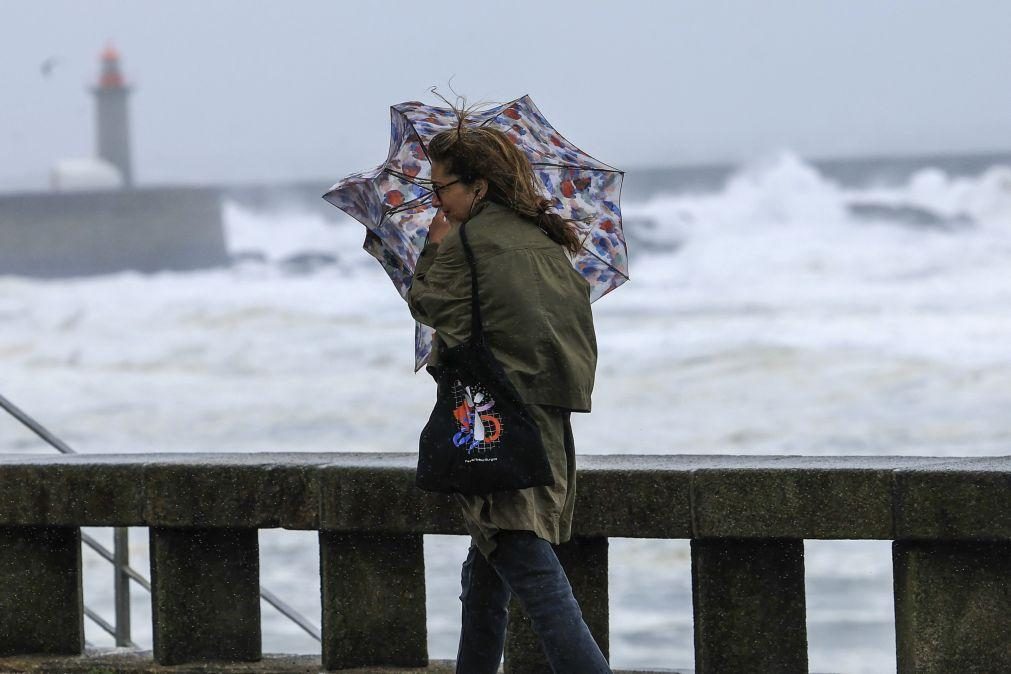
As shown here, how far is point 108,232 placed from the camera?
70188mm

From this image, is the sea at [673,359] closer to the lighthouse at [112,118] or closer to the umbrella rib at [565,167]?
the umbrella rib at [565,167]

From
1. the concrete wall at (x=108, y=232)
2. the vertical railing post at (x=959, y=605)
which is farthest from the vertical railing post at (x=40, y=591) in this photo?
the concrete wall at (x=108, y=232)

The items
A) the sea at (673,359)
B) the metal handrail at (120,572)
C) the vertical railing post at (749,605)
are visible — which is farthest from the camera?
the sea at (673,359)

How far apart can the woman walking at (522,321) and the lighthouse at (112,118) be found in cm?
9871

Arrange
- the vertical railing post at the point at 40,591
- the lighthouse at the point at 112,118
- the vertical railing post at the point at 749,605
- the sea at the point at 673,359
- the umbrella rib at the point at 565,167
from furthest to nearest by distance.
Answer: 1. the lighthouse at the point at 112,118
2. the sea at the point at 673,359
3. the vertical railing post at the point at 40,591
4. the vertical railing post at the point at 749,605
5. the umbrella rib at the point at 565,167

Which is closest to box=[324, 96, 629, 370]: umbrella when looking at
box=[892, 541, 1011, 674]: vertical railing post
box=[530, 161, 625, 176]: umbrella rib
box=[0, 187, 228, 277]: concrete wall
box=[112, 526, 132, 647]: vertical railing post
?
box=[530, 161, 625, 176]: umbrella rib

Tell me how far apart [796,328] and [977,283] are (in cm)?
579

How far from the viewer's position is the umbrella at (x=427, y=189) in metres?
3.11

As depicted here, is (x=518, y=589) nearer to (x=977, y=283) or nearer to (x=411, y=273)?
(x=411, y=273)

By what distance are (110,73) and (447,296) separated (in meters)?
102

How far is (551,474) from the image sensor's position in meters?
2.69

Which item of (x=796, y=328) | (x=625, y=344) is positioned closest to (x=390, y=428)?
(x=625, y=344)

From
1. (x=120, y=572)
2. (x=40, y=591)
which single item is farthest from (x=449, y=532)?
(x=120, y=572)

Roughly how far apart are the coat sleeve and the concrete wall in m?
65.2
